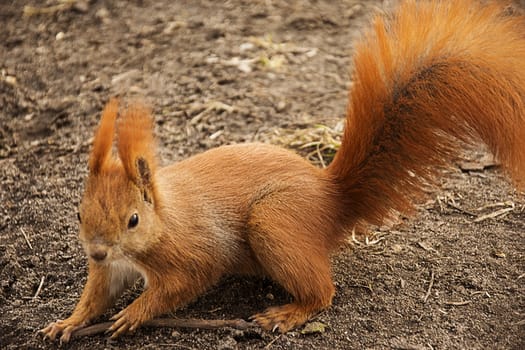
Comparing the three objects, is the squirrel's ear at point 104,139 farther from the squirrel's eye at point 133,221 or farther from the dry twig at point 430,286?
the dry twig at point 430,286

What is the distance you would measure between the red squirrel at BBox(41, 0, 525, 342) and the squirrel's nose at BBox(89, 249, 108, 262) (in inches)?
1.6

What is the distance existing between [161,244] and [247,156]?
44 centimetres

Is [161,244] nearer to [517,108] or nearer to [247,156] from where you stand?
[247,156]

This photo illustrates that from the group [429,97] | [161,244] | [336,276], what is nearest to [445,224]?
[336,276]

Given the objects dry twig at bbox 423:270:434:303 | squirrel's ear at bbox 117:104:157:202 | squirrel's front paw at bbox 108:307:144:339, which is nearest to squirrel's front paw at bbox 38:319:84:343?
squirrel's front paw at bbox 108:307:144:339

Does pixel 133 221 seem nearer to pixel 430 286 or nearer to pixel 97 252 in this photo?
pixel 97 252

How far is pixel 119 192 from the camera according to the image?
2.09 metres

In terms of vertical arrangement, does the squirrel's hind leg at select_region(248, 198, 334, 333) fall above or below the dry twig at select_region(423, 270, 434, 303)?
above

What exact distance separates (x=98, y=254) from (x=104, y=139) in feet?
1.08

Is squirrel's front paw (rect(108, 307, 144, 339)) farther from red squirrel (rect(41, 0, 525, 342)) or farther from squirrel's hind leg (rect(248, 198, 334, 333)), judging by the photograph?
squirrel's hind leg (rect(248, 198, 334, 333))

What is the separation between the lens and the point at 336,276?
2568 mm

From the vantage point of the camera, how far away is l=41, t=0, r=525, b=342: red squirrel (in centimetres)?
215

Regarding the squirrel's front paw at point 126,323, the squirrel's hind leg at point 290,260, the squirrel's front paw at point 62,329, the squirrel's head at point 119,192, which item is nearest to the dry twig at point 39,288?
the squirrel's front paw at point 62,329

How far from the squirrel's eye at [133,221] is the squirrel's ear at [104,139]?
167 millimetres
